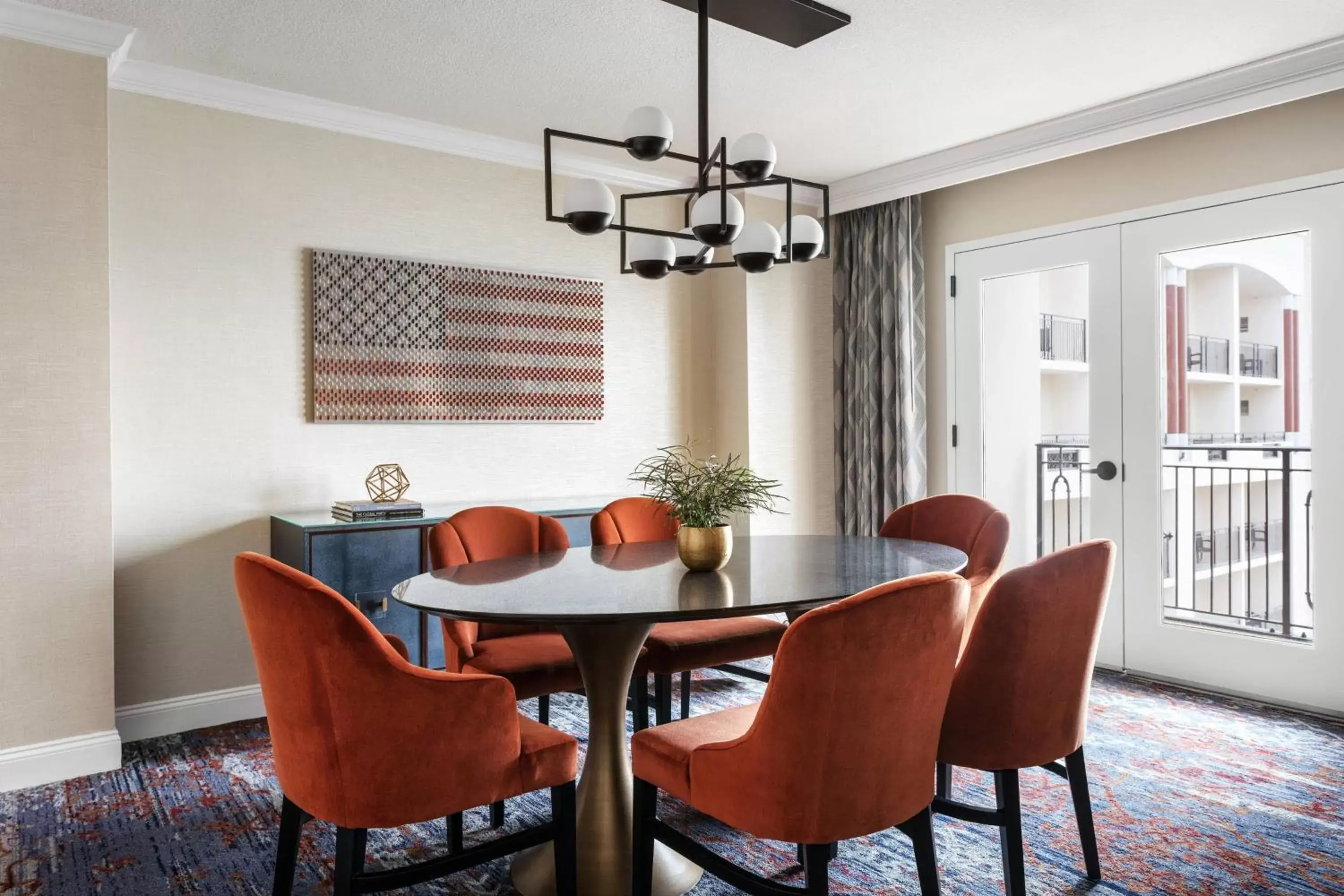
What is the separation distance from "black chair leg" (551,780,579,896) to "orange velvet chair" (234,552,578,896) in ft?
0.32

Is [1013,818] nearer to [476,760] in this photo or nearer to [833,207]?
[476,760]

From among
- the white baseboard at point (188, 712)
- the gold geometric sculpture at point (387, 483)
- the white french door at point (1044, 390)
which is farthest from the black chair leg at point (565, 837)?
the white french door at point (1044, 390)

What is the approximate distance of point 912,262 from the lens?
4922mm

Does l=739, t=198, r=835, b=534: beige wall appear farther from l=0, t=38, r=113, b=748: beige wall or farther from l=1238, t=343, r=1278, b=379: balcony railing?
l=0, t=38, r=113, b=748: beige wall

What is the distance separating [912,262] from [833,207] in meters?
0.57

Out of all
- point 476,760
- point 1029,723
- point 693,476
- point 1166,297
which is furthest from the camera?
point 1166,297

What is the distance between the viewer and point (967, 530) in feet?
10.6

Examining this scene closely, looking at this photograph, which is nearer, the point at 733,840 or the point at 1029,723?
the point at 1029,723

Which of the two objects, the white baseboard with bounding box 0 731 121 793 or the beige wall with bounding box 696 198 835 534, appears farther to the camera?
the beige wall with bounding box 696 198 835 534

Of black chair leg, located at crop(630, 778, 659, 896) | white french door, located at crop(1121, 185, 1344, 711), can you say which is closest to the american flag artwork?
black chair leg, located at crop(630, 778, 659, 896)

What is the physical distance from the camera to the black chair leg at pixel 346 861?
1.75 m

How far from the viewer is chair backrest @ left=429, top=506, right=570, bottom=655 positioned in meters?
2.70

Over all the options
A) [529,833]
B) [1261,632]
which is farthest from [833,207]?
[529,833]

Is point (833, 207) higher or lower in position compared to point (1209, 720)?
higher
